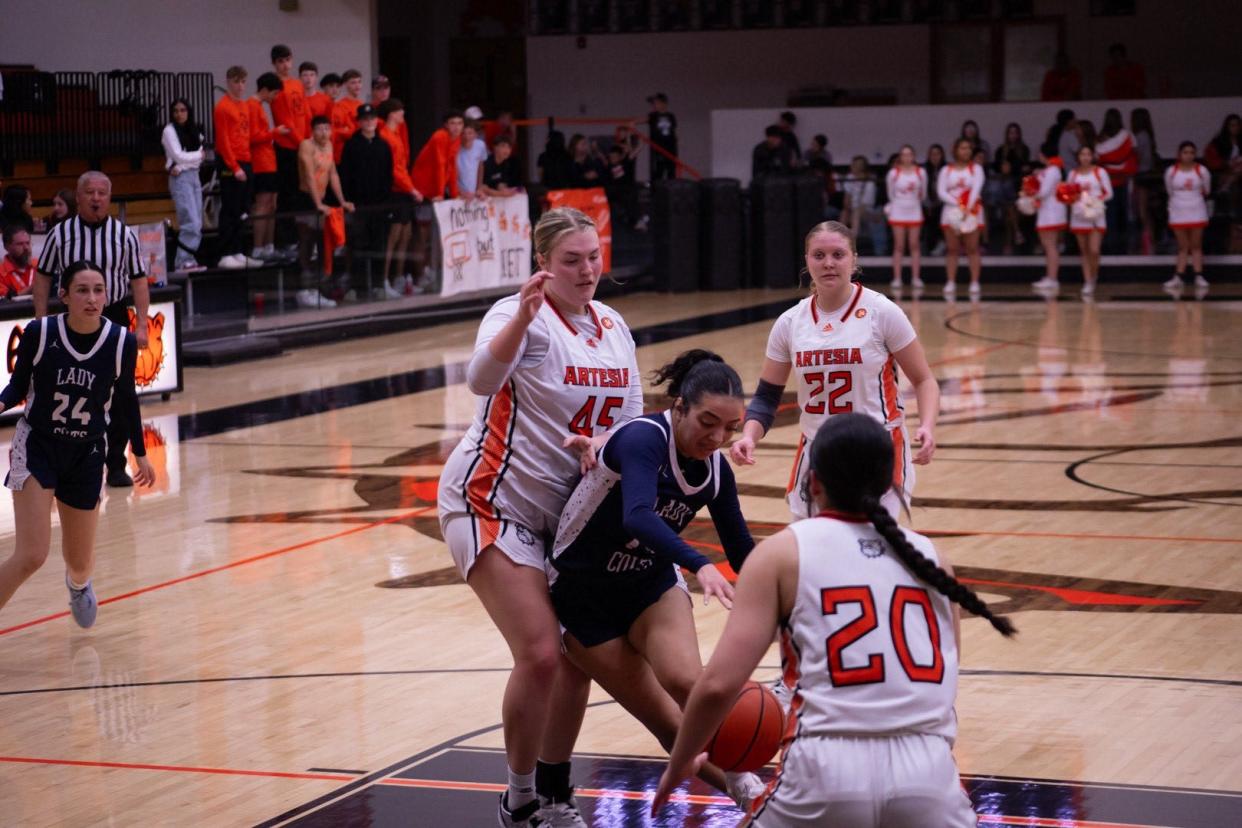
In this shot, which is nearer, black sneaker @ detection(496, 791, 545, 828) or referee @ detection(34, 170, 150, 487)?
black sneaker @ detection(496, 791, 545, 828)

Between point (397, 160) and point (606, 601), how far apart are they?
15.2 m

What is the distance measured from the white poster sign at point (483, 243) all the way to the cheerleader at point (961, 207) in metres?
5.21

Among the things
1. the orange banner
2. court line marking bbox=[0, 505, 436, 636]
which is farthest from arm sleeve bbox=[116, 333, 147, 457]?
the orange banner

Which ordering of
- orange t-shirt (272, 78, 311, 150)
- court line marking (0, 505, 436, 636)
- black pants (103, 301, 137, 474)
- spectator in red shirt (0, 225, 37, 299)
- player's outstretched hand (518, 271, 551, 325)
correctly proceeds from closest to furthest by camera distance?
player's outstretched hand (518, 271, 551, 325) → court line marking (0, 505, 436, 636) → black pants (103, 301, 137, 474) → spectator in red shirt (0, 225, 37, 299) → orange t-shirt (272, 78, 311, 150)

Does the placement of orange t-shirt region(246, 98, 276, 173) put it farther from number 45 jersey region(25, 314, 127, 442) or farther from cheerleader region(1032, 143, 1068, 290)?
number 45 jersey region(25, 314, 127, 442)

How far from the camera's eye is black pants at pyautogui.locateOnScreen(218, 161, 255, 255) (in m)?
18.0

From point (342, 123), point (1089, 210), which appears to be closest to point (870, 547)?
point (342, 123)

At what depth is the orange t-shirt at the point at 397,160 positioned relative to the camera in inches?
775

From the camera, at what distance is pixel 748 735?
4.44 meters

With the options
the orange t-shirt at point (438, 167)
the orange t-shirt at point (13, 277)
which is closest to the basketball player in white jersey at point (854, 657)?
the orange t-shirt at point (13, 277)

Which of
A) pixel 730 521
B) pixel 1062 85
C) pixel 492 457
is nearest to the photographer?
pixel 730 521

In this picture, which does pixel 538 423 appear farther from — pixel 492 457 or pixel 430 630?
pixel 430 630

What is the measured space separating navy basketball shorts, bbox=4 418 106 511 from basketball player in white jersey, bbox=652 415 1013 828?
4.58 meters

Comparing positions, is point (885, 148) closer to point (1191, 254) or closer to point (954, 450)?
point (1191, 254)
